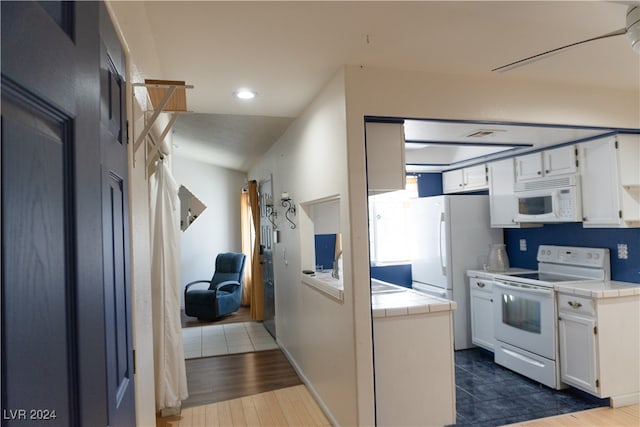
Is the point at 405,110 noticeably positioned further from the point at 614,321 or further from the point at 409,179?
the point at 409,179

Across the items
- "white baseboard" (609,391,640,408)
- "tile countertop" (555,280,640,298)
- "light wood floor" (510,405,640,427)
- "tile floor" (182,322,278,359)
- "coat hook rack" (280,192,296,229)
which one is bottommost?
"tile floor" (182,322,278,359)

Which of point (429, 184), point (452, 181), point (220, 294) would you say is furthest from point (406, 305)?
point (220, 294)

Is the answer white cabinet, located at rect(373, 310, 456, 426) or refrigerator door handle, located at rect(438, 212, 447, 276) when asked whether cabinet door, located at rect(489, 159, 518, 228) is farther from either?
white cabinet, located at rect(373, 310, 456, 426)

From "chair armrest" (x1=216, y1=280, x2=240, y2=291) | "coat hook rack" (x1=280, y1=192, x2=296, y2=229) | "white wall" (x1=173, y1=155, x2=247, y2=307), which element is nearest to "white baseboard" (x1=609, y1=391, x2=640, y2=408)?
"coat hook rack" (x1=280, y1=192, x2=296, y2=229)

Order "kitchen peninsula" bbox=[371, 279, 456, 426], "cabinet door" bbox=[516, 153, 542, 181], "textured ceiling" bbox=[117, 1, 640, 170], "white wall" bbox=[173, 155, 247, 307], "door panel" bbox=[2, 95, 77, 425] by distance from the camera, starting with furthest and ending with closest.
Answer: "white wall" bbox=[173, 155, 247, 307] → "cabinet door" bbox=[516, 153, 542, 181] → "kitchen peninsula" bbox=[371, 279, 456, 426] → "textured ceiling" bbox=[117, 1, 640, 170] → "door panel" bbox=[2, 95, 77, 425]

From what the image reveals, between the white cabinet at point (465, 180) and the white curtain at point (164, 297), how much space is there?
335 cm

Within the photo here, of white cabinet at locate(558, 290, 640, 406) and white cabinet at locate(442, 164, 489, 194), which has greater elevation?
white cabinet at locate(442, 164, 489, 194)

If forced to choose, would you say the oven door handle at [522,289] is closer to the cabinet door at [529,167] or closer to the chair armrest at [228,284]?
the cabinet door at [529,167]

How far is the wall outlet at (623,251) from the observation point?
320cm

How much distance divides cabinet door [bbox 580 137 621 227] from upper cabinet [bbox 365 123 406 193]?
184 centimetres

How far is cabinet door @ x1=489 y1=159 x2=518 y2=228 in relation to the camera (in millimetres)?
3934

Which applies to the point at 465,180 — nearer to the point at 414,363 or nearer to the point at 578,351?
the point at 578,351

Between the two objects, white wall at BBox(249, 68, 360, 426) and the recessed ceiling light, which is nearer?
white wall at BBox(249, 68, 360, 426)

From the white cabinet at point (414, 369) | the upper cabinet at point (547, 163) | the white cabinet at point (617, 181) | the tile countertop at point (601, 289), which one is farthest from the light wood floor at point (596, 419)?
the upper cabinet at point (547, 163)
